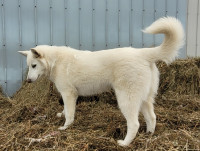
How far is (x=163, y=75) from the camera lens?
4.87 m

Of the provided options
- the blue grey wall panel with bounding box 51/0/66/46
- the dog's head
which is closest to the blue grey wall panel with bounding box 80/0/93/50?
the blue grey wall panel with bounding box 51/0/66/46

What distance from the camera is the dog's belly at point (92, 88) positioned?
2.96m

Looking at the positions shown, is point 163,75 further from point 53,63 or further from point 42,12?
point 42,12

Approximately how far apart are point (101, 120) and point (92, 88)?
68 centimetres

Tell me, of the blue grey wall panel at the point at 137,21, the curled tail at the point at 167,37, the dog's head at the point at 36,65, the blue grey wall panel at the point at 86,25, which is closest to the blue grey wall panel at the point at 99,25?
the blue grey wall panel at the point at 86,25

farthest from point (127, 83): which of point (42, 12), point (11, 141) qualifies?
point (42, 12)

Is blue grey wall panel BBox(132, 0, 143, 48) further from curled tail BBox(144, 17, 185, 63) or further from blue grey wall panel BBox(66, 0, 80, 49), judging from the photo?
curled tail BBox(144, 17, 185, 63)

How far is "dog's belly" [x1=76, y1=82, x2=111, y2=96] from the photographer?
2.96 meters

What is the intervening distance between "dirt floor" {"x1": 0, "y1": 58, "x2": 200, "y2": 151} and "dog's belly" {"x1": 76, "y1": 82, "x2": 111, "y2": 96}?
0.52m

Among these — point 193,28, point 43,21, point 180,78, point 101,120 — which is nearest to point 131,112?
point 101,120

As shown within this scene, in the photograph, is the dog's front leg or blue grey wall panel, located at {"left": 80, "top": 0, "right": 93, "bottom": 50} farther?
blue grey wall panel, located at {"left": 80, "top": 0, "right": 93, "bottom": 50}

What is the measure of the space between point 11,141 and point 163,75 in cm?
342

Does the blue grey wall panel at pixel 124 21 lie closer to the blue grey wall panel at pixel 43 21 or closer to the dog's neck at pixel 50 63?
the blue grey wall panel at pixel 43 21

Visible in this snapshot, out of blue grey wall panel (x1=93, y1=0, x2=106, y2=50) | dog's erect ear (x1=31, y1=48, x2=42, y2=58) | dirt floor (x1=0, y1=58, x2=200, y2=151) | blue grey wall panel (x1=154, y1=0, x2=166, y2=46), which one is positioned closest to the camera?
dirt floor (x1=0, y1=58, x2=200, y2=151)
